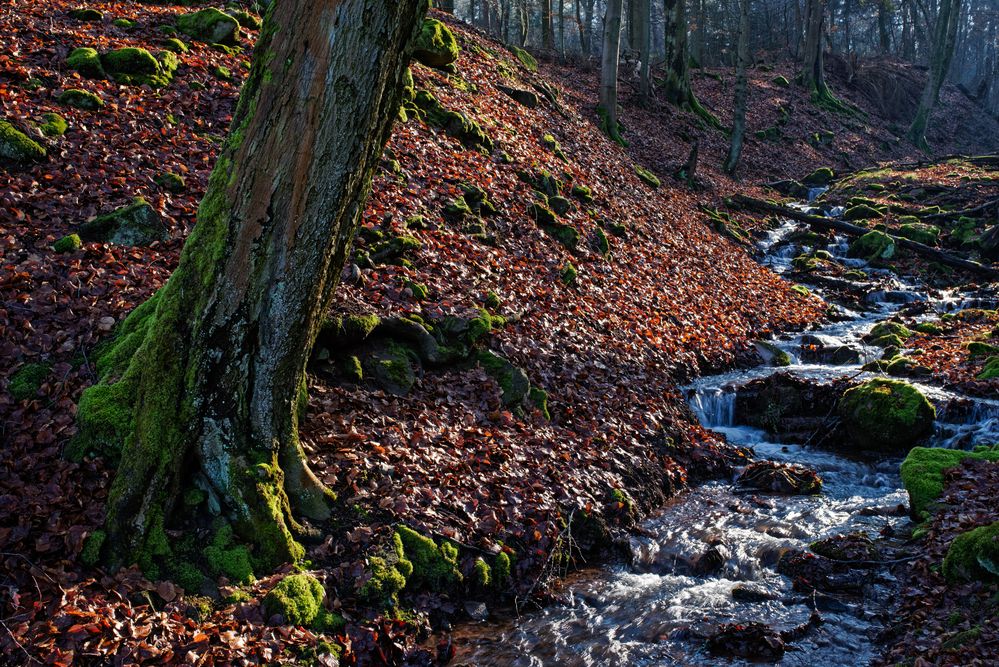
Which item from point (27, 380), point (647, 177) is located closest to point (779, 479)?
point (27, 380)

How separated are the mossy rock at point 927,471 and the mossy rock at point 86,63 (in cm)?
1165

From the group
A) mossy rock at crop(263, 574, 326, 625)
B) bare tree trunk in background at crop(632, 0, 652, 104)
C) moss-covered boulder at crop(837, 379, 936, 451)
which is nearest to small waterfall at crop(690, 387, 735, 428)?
moss-covered boulder at crop(837, 379, 936, 451)

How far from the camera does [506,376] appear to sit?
304 inches

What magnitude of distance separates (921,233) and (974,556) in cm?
1706

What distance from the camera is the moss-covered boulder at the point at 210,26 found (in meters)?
11.3

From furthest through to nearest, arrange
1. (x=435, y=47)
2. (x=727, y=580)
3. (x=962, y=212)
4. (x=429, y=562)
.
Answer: (x=962, y=212), (x=435, y=47), (x=727, y=580), (x=429, y=562)

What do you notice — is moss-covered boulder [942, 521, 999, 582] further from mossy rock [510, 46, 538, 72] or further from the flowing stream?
mossy rock [510, 46, 538, 72]

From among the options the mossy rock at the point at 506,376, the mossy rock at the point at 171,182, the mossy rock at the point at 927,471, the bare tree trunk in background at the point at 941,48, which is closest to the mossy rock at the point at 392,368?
the mossy rock at the point at 506,376

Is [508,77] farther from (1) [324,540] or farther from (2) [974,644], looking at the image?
(2) [974,644]

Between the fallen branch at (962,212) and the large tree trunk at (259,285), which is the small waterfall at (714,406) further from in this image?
the fallen branch at (962,212)

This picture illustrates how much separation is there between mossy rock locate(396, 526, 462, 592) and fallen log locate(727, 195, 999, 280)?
17.3m

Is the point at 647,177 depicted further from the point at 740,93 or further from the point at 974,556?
the point at 974,556

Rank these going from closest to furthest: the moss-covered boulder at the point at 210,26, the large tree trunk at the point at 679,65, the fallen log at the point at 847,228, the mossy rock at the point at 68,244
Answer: the mossy rock at the point at 68,244 < the moss-covered boulder at the point at 210,26 < the fallen log at the point at 847,228 < the large tree trunk at the point at 679,65

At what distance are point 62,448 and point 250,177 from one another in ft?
7.96
